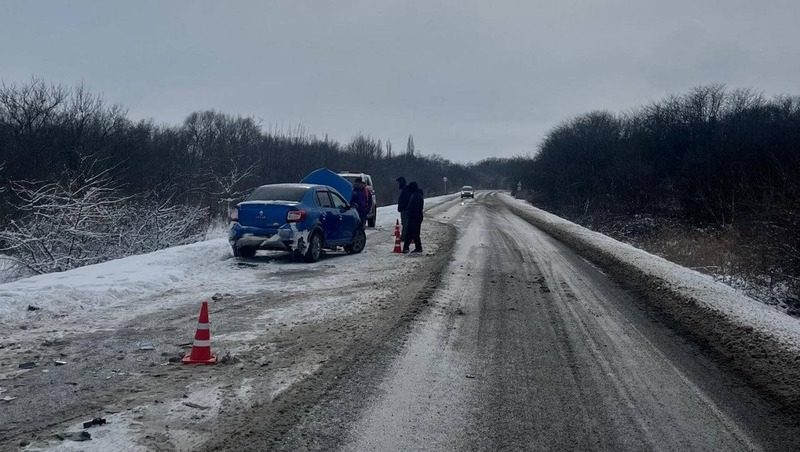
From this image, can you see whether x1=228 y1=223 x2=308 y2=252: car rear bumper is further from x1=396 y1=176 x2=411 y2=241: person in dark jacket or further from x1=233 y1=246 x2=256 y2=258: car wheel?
x1=396 y1=176 x2=411 y2=241: person in dark jacket

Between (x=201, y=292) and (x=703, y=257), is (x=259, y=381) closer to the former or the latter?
(x=201, y=292)

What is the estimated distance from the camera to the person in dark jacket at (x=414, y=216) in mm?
17031

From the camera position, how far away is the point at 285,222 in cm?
1391

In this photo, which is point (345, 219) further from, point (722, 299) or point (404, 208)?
point (722, 299)

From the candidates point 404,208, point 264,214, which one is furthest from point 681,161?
point 264,214

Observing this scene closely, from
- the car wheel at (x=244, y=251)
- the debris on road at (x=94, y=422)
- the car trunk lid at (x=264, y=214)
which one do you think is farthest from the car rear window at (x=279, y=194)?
the debris on road at (x=94, y=422)

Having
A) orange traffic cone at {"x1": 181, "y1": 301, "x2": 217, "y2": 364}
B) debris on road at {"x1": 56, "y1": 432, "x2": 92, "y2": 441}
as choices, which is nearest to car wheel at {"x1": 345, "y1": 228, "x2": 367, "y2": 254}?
orange traffic cone at {"x1": 181, "y1": 301, "x2": 217, "y2": 364}

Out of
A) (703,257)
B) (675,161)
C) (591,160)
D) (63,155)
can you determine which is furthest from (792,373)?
(591,160)

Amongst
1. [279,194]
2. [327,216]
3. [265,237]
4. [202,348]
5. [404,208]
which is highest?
[279,194]

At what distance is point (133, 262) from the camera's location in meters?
12.5

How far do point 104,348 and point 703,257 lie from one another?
57.0 ft

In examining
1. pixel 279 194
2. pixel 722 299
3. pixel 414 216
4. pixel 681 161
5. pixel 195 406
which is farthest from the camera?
pixel 681 161

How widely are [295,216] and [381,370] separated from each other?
812 cm

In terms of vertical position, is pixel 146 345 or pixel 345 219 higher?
pixel 345 219
